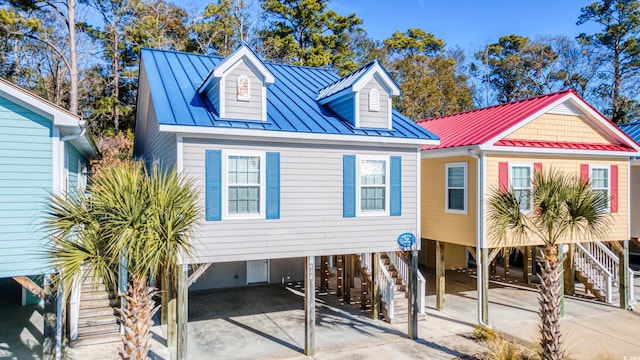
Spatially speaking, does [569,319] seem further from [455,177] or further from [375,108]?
[375,108]

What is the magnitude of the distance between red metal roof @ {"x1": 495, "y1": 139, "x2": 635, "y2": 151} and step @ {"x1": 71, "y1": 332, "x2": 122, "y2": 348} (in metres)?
11.9

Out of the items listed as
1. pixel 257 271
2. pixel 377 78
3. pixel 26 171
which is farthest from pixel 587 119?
pixel 26 171

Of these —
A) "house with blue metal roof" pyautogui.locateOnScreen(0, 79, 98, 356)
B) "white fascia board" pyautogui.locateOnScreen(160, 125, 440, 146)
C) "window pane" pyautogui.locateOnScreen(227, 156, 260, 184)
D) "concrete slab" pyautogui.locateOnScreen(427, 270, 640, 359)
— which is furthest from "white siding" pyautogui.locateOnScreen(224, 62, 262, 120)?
"concrete slab" pyautogui.locateOnScreen(427, 270, 640, 359)

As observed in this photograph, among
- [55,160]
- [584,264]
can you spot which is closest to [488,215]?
[584,264]

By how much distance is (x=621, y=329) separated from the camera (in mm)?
12422

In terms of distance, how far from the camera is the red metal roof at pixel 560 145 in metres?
12.6

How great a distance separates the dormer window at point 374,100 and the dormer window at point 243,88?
10.8 feet

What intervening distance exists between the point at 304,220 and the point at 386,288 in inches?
173

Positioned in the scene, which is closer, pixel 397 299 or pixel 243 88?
pixel 243 88

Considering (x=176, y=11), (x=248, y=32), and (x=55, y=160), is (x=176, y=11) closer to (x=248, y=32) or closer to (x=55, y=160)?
(x=248, y=32)

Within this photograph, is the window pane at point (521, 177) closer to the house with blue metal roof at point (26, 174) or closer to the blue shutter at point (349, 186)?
the blue shutter at point (349, 186)

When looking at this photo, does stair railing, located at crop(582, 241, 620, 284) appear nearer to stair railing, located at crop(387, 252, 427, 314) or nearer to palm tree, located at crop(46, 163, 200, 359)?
stair railing, located at crop(387, 252, 427, 314)

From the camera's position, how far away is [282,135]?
32.2ft

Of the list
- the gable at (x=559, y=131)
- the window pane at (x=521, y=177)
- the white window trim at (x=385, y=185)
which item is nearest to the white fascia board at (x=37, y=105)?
the white window trim at (x=385, y=185)
